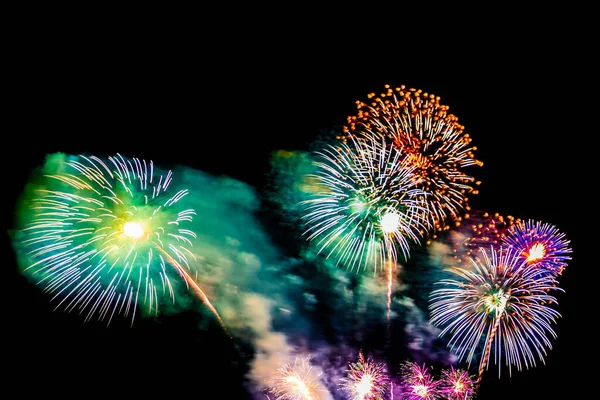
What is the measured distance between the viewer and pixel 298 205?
14.4 metres

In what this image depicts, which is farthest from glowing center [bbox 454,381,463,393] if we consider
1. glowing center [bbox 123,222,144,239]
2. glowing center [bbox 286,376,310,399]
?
glowing center [bbox 123,222,144,239]

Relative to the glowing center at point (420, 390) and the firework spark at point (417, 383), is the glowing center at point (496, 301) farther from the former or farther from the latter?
the glowing center at point (420, 390)

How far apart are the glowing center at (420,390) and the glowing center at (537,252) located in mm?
7564

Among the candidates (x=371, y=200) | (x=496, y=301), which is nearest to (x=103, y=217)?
(x=371, y=200)

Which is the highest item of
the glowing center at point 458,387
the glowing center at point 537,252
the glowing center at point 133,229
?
the glowing center at point 537,252

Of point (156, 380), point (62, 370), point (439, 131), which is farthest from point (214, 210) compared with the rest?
point (62, 370)

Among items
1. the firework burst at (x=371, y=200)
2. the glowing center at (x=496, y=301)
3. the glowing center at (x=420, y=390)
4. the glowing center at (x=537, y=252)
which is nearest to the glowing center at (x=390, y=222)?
the firework burst at (x=371, y=200)

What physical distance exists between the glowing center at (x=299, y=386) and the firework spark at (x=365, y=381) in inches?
67.2

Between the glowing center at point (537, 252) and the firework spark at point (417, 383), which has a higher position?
the glowing center at point (537, 252)

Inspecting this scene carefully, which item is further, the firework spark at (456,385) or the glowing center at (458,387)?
the glowing center at (458,387)

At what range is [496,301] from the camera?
1148cm

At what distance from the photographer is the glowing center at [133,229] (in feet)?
37.1

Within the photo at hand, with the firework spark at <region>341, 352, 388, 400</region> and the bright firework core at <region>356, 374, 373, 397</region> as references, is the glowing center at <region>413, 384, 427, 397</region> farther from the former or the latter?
the bright firework core at <region>356, 374, 373, 397</region>

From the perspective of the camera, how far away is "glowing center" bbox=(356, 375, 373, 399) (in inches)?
563
